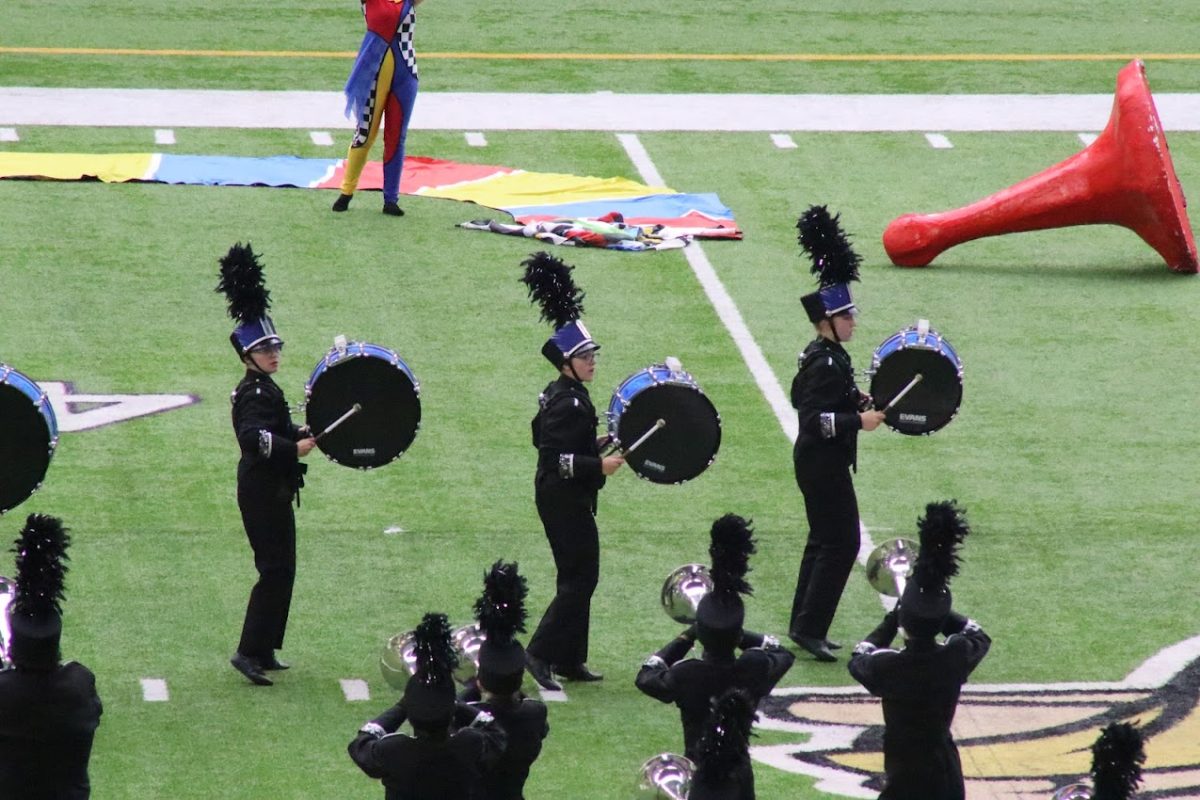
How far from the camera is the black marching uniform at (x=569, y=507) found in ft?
32.0

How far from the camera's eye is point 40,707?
7.37m

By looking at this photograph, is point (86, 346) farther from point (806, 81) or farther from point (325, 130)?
point (806, 81)

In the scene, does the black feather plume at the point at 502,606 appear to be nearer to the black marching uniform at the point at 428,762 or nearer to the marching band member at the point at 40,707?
the black marching uniform at the point at 428,762

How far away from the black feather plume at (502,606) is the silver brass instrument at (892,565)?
2.05m

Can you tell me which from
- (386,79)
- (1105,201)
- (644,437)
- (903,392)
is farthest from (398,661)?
(1105,201)

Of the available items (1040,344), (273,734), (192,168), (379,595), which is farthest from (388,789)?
(192,168)

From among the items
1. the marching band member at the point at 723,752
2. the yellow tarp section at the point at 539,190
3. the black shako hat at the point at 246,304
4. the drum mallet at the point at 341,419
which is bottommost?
the marching band member at the point at 723,752

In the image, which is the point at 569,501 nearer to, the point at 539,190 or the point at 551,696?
the point at 551,696

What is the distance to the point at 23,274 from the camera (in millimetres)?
14875

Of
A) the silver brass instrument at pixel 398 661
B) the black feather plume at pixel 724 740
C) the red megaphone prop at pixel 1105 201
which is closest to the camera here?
the black feather plume at pixel 724 740

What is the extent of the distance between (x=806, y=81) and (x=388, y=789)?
45.6 feet

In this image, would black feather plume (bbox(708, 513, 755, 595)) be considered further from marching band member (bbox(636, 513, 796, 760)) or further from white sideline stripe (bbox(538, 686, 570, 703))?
white sideline stripe (bbox(538, 686, 570, 703))

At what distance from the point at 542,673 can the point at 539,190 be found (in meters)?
7.55

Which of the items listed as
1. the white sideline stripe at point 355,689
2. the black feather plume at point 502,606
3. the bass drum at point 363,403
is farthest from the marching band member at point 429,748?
the bass drum at point 363,403
